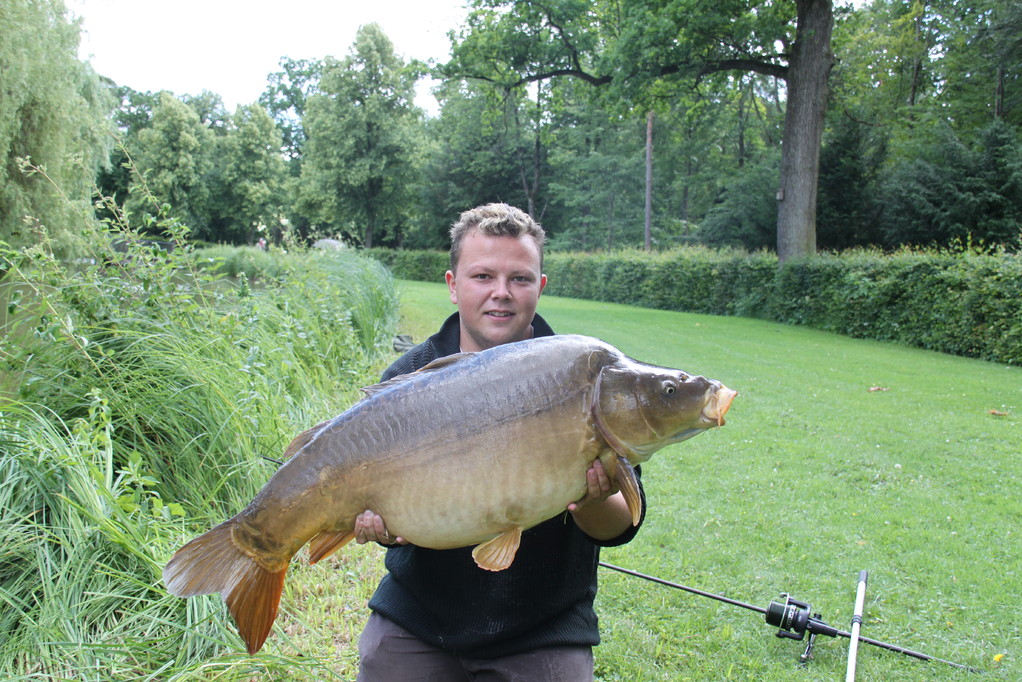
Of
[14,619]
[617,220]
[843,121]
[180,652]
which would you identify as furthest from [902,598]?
[617,220]

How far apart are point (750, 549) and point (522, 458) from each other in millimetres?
3428

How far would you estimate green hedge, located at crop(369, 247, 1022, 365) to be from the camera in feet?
39.2

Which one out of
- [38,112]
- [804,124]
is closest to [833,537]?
[38,112]

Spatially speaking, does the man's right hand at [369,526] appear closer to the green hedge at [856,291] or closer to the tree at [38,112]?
the tree at [38,112]

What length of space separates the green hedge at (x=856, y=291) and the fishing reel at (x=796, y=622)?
10844mm

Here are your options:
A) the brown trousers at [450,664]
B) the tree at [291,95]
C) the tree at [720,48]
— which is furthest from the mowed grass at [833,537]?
the tree at [291,95]

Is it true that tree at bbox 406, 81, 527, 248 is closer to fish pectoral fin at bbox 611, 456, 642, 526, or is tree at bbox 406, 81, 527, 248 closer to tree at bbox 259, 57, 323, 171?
tree at bbox 259, 57, 323, 171

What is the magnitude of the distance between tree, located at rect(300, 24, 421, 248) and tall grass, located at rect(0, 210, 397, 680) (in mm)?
39273

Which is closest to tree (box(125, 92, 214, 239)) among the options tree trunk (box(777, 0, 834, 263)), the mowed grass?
tree trunk (box(777, 0, 834, 263))

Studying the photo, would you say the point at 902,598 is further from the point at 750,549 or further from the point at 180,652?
the point at 180,652

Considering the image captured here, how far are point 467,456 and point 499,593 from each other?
632 millimetres

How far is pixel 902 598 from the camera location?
12.5 feet

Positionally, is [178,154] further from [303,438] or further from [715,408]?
[715,408]

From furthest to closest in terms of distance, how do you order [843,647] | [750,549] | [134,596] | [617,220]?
1. [617,220]
2. [750,549]
3. [843,647]
4. [134,596]
